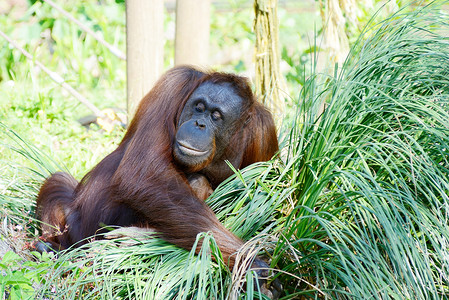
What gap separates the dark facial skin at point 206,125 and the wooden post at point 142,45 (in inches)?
75.2

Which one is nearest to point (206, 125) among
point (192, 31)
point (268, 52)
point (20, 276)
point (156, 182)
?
point (156, 182)

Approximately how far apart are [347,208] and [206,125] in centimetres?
84

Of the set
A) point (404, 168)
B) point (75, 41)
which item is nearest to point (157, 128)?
point (404, 168)

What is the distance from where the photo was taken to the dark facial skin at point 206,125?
2932 mm

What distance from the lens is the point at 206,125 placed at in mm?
2994

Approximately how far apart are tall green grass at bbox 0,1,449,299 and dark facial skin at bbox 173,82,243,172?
0.23 metres

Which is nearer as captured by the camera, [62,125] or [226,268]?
[226,268]

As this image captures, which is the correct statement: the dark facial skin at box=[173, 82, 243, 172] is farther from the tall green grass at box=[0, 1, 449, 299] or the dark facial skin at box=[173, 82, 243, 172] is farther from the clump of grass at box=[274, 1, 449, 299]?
the clump of grass at box=[274, 1, 449, 299]

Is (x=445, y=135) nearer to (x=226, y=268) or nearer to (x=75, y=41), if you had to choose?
(x=226, y=268)

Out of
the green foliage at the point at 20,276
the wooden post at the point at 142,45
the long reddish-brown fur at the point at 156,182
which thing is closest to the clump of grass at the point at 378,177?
the long reddish-brown fur at the point at 156,182

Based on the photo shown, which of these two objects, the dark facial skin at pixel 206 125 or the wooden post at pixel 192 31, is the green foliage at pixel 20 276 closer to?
the dark facial skin at pixel 206 125

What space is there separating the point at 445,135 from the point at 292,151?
2.66ft

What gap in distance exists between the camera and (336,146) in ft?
8.67

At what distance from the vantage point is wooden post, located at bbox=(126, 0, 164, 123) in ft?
16.1
